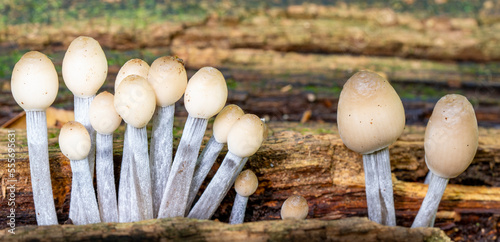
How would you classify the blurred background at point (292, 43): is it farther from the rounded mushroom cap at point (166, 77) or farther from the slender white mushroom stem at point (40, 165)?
the rounded mushroom cap at point (166, 77)

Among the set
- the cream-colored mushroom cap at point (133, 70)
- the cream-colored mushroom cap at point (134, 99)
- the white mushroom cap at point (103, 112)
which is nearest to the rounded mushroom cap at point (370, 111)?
the cream-colored mushroom cap at point (134, 99)

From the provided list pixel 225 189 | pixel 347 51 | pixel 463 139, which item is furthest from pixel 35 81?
pixel 347 51

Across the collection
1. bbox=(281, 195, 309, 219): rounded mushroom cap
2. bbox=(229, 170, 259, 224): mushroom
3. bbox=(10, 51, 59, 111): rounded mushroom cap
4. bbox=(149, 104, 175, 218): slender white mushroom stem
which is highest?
bbox=(10, 51, 59, 111): rounded mushroom cap

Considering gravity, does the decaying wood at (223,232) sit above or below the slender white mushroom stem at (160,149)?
below

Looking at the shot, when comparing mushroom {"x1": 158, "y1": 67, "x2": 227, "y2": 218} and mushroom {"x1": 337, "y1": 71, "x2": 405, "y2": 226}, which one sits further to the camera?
mushroom {"x1": 158, "y1": 67, "x2": 227, "y2": 218}

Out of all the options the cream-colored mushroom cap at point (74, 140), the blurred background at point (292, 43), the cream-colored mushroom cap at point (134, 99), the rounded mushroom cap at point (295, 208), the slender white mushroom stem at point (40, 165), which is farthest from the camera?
the blurred background at point (292, 43)

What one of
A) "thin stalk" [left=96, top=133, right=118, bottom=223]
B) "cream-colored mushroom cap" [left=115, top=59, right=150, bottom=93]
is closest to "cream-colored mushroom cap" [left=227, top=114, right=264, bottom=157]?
"cream-colored mushroom cap" [left=115, top=59, right=150, bottom=93]

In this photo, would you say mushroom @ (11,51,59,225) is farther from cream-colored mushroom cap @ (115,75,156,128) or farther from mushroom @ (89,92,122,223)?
cream-colored mushroom cap @ (115,75,156,128)

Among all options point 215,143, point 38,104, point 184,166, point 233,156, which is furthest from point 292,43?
point 38,104
